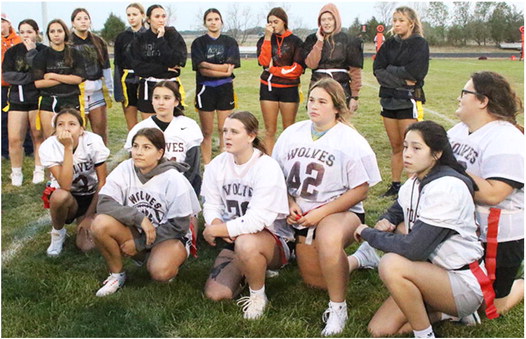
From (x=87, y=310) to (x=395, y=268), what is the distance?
1838 mm

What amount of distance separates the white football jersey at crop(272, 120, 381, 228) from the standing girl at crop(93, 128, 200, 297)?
74cm

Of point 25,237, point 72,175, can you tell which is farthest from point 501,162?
point 25,237

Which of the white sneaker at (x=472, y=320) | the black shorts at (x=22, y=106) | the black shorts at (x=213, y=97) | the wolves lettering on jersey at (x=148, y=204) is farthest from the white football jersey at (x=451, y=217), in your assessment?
the black shorts at (x=22, y=106)

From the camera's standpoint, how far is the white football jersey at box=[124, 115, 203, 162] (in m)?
4.50

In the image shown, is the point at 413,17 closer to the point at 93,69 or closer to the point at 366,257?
the point at 366,257

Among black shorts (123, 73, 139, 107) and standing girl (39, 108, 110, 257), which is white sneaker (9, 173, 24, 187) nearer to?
black shorts (123, 73, 139, 107)

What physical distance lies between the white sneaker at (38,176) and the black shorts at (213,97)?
195 centimetres

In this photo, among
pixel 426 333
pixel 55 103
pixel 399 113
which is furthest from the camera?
pixel 55 103

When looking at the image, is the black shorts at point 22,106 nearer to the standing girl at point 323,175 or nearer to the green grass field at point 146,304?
the green grass field at point 146,304

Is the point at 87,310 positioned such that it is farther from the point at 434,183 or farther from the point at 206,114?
the point at 206,114

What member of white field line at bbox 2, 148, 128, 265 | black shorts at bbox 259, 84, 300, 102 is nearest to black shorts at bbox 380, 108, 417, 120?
black shorts at bbox 259, 84, 300, 102

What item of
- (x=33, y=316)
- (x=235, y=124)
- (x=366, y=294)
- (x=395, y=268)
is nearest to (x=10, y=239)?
(x=33, y=316)

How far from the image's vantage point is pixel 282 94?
21.2 feet

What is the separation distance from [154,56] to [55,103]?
1.18 metres
